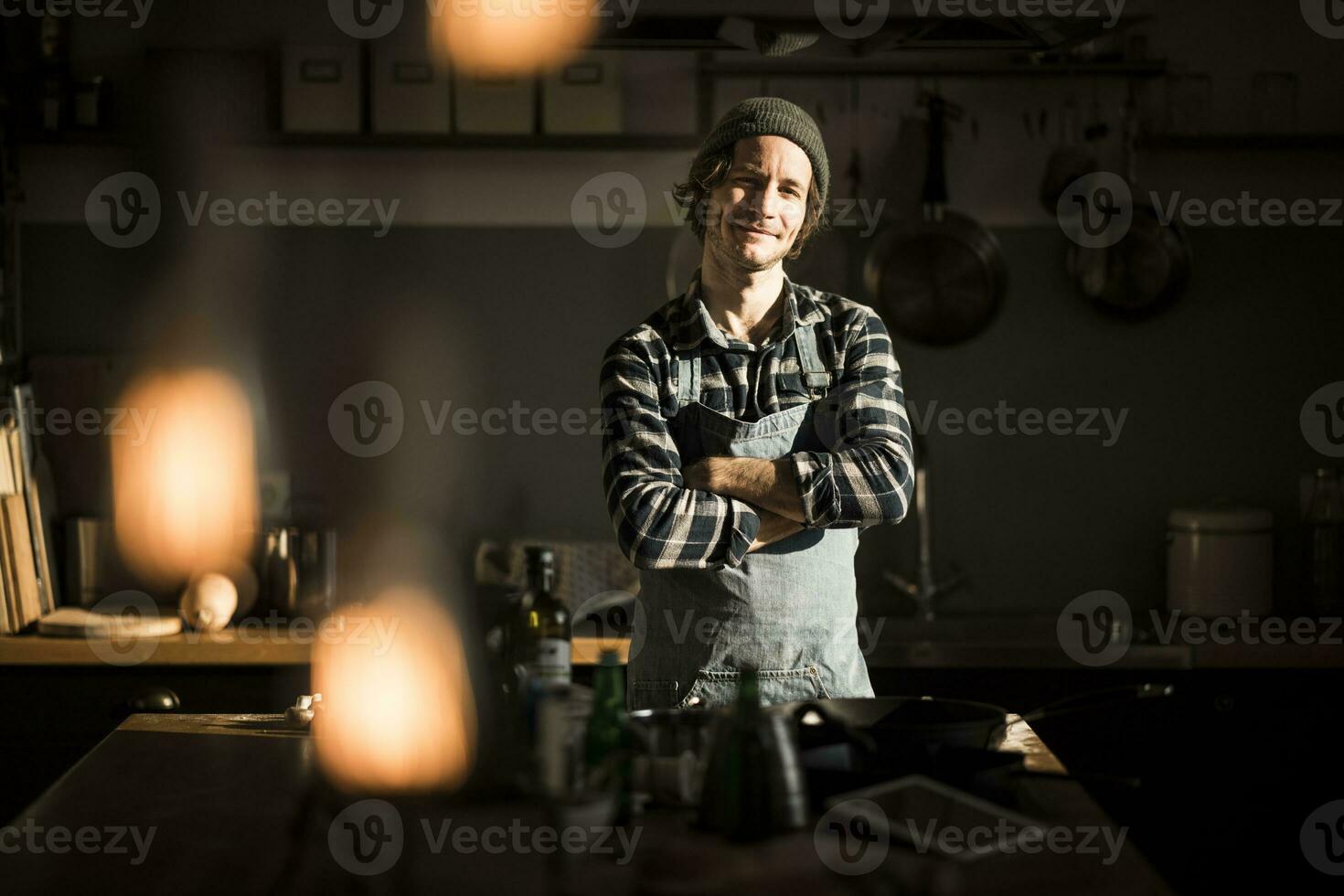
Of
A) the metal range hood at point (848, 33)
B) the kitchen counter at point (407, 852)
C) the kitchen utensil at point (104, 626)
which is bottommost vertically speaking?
the kitchen utensil at point (104, 626)

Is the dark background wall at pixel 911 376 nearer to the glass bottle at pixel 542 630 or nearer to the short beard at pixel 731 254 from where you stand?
the short beard at pixel 731 254

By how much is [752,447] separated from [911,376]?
1.56 meters

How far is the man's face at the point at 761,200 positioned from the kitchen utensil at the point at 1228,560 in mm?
1755

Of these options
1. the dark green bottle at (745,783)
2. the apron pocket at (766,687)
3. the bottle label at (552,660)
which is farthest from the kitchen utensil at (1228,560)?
the dark green bottle at (745,783)

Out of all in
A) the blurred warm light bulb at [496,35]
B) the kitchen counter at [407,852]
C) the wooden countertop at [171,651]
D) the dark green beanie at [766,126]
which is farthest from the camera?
the blurred warm light bulb at [496,35]

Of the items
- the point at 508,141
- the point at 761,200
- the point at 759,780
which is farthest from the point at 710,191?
the point at 508,141

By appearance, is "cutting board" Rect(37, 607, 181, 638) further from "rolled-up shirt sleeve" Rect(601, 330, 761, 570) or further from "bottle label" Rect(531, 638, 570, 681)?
"bottle label" Rect(531, 638, 570, 681)

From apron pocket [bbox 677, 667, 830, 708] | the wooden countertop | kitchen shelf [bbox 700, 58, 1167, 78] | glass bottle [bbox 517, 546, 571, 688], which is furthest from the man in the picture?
kitchen shelf [bbox 700, 58, 1167, 78]

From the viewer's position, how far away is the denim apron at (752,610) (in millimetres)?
1963

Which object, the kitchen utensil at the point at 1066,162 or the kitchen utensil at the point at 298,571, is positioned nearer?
the kitchen utensil at the point at 298,571

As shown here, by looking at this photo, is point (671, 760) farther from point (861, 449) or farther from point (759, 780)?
point (861, 449)

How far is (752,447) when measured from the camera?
2.02 meters

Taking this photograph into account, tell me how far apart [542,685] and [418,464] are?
2.05 m

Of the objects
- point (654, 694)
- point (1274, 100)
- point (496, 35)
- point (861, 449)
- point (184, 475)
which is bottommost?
point (654, 694)
